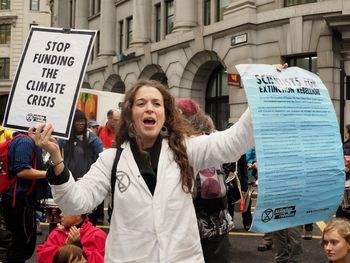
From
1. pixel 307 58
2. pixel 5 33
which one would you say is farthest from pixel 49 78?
pixel 5 33

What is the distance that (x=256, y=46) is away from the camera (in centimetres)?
1781

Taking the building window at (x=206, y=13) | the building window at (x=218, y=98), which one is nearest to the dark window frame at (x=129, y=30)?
the building window at (x=206, y=13)

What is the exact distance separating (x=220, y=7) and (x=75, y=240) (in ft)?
58.7

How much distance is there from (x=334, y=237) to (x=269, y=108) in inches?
62.7

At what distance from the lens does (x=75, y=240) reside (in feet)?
13.6

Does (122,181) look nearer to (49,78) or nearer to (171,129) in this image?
(171,129)

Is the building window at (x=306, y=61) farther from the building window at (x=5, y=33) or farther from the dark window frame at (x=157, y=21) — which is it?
the building window at (x=5, y=33)

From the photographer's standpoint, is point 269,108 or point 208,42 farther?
point 208,42

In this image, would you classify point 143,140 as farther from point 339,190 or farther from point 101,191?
point 339,190

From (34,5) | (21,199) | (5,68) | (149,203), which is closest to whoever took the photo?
(149,203)

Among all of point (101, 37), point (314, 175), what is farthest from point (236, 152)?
point (101, 37)

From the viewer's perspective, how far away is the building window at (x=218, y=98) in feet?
69.1

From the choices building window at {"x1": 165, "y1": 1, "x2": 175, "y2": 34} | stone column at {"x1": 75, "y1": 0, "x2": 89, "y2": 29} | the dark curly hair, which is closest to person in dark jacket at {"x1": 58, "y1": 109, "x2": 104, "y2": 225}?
the dark curly hair

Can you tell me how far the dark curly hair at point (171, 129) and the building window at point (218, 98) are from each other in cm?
1806
